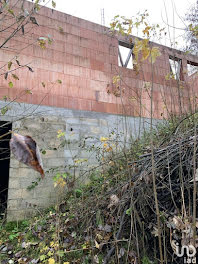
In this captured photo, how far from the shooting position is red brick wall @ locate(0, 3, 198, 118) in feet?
11.1

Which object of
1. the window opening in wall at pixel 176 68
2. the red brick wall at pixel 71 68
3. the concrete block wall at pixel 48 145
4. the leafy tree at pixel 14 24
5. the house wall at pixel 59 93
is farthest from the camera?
the red brick wall at pixel 71 68

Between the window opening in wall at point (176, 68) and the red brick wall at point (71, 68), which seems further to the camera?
the red brick wall at point (71, 68)

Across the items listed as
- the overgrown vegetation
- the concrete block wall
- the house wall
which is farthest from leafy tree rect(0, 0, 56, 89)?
the overgrown vegetation

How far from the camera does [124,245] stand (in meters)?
1.69

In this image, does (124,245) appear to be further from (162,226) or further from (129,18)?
(129,18)

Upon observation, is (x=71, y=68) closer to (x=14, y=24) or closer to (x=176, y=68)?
(x=14, y=24)

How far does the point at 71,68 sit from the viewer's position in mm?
3844

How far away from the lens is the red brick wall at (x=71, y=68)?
339cm

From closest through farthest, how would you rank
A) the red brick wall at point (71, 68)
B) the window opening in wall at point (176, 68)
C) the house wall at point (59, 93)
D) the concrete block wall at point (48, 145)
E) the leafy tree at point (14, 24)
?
the leafy tree at point (14, 24) → the window opening in wall at point (176, 68) → the concrete block wall at point (48, 145) → the house wall at point (59, 93) → the red brick wall at point (71, 68)

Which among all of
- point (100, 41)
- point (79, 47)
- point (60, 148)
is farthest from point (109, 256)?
point (100, 41)

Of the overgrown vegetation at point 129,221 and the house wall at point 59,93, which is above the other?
the house wall at point 59,93

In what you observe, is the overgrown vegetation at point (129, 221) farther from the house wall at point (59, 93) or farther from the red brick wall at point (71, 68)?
the red brick wall at point (71, 68)

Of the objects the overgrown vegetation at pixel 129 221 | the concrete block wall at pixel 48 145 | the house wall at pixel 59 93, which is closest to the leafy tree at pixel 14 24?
the house wall at pixel 59 93

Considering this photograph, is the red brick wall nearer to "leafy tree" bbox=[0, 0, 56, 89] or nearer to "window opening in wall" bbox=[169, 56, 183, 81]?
"leafy tree" bbox=[0, 0, 56, 89]
